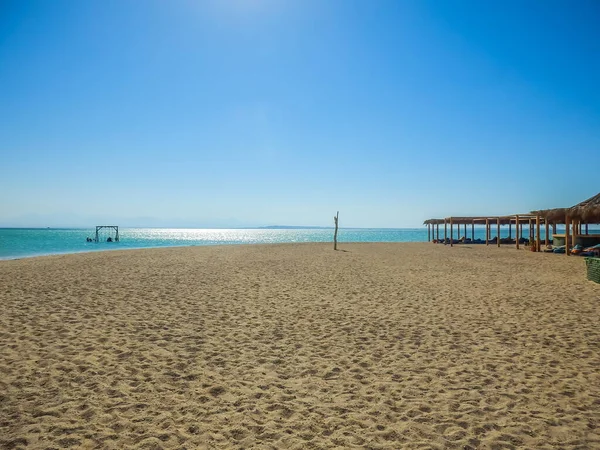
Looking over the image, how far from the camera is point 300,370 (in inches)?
194

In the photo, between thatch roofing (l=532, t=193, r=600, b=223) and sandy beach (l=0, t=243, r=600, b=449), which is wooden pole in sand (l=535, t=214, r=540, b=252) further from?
sandy beach (l=0, t=243, r=600, b=449)

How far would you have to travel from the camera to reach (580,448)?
321cm

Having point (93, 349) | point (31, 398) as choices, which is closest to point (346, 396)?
point (31, 398)

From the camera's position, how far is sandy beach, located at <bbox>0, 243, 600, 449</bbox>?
11.3 feet

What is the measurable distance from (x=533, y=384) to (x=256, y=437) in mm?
3391

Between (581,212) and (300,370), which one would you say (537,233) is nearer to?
(581,212)

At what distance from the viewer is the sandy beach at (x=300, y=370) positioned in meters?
3.46

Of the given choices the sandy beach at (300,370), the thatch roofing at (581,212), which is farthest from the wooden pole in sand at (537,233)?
the sandy beach at (300,370)

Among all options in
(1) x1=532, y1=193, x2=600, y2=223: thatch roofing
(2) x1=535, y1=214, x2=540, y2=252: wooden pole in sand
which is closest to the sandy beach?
(1) x1=532, y1=193, x2=600, y2=223: thatch roofing

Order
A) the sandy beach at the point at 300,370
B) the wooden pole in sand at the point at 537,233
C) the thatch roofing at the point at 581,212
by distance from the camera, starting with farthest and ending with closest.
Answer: the wooden pole in sand at the point at 537,233 < the thatch roofing at the point at 581,212 < the sandy beach at the point at 300,370

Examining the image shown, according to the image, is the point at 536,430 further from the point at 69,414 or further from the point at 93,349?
the point at 93,349

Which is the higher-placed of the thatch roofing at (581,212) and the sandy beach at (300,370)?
the thatch roofing at (581,212)

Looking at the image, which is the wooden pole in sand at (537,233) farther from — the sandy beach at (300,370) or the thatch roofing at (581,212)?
the sandy beach at (300,370)

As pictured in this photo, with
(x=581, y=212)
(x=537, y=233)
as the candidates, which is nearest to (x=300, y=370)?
(x=581, y=212)
